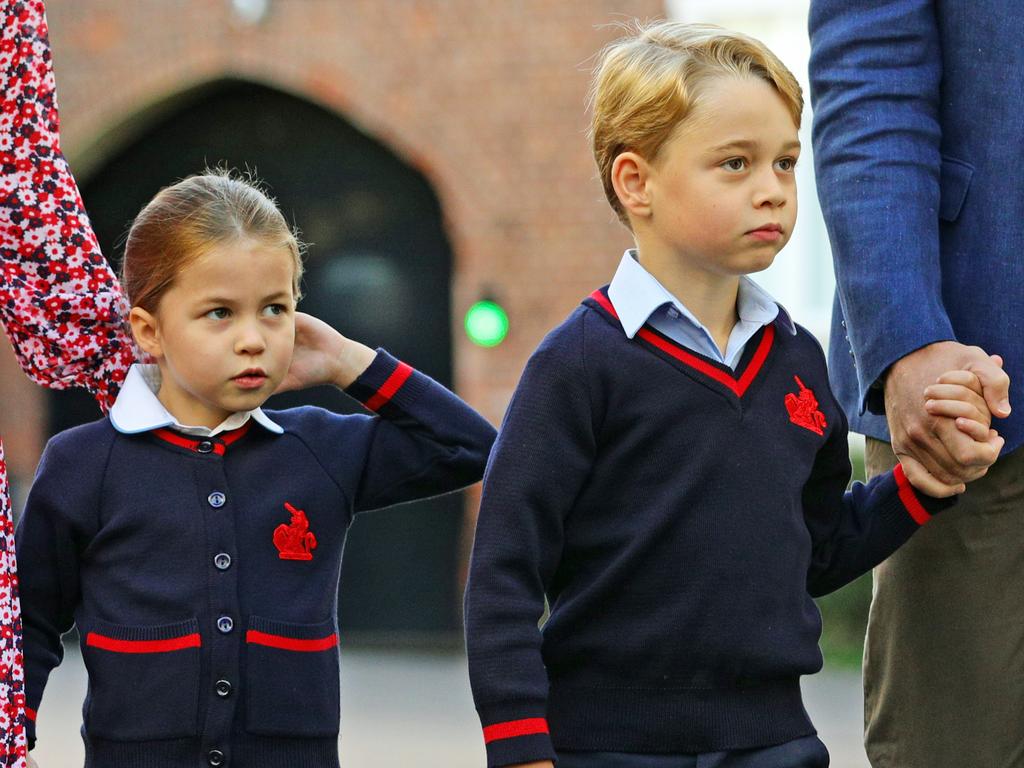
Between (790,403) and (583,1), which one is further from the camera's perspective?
(583,1)

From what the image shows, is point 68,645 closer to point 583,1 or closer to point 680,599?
point 583,1

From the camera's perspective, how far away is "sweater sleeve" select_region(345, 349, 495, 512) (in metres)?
2.78

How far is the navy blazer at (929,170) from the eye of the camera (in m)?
2.50

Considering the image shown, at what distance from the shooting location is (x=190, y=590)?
253cm

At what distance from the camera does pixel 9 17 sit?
8.46 feet

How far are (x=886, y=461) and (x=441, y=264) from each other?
6665 mm

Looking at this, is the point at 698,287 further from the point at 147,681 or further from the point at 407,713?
the point at 407,713

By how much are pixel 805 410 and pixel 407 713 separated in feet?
17.2

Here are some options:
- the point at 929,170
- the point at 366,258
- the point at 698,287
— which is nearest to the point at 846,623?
the point at 366,258

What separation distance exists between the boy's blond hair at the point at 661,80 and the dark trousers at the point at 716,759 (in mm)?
843

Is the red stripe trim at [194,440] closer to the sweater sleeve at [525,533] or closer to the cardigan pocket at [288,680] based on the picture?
the cardigan pocket at [288,680]

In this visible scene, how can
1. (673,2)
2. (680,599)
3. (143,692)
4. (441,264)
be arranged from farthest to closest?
(441,264)
(673,2)
(143,692)
(680,599)

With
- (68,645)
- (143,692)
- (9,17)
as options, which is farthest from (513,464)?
(68,645)

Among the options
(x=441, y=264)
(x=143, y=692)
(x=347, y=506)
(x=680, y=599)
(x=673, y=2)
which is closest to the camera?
(x=680, y=599)
